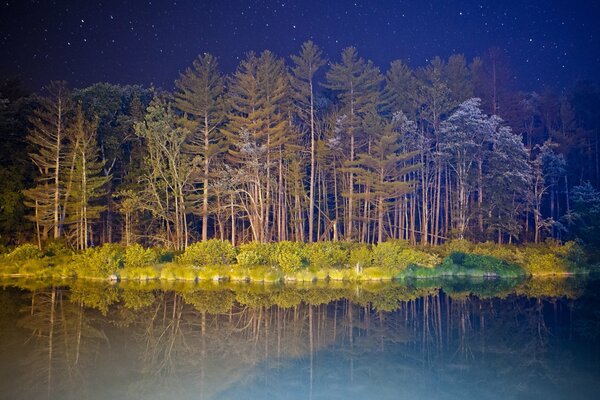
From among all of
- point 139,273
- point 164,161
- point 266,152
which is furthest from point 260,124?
point 139,273

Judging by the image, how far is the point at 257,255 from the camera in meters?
24.1

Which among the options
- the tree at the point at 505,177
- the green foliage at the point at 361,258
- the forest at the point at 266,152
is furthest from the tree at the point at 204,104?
the tree at the point at 505,177

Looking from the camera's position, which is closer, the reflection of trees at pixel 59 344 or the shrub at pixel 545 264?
the reflection of trees at pixel 59 344

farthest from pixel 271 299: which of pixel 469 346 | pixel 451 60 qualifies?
pixel 451 60

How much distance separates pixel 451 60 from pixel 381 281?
2149 cm

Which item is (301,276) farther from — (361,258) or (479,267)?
(479,267)

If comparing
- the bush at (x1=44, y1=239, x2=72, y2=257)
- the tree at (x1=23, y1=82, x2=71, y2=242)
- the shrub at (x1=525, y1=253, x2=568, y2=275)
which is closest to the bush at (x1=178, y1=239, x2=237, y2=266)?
the bush at (x1=44, y1=239, x2=72, y2=257)

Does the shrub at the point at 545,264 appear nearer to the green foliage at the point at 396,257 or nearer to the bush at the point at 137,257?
the green foliage at the point at 396,257

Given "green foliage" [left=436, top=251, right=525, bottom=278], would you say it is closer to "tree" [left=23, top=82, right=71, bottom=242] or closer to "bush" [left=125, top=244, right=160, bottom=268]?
"bush" [left=125, top=244, right=160, bottom=268]

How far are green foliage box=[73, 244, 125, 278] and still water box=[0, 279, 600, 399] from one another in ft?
12.1

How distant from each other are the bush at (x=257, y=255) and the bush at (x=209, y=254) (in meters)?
0.74

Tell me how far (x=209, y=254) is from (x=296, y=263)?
15.2ft

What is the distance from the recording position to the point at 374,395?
859 cm

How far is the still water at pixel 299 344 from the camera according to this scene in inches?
353
